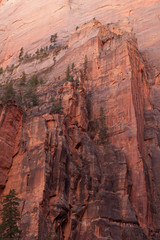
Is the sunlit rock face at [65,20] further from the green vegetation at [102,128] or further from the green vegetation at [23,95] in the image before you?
the green vegetation at [23,95]

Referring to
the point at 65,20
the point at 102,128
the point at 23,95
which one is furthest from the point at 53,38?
the point at 102,128

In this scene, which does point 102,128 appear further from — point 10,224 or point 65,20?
point 65,20

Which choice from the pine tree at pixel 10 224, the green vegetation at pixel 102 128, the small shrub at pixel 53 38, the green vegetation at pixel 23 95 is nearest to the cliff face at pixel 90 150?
the green vegetation at pixel 102 128

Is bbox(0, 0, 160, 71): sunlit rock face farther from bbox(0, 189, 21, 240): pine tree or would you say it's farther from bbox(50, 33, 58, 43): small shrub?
bbox(0, 189, 21, 240): pine tree

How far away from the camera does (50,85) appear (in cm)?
3012

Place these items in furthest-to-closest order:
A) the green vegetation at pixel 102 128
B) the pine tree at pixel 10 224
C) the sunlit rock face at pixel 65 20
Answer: the sunlit rock face at pixel 65 20
the green vegetation at pixel 102 128
the pine tree at pixel 10 224

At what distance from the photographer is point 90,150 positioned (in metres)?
25.1

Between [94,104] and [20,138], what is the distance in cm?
838

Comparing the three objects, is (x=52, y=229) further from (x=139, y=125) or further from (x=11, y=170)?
(x=139, y=125)

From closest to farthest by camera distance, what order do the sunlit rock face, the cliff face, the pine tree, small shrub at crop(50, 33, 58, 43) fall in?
the pine tree < the cliff face < the sunlit rock face < small shrub at crop(50, 33, 58, 43)

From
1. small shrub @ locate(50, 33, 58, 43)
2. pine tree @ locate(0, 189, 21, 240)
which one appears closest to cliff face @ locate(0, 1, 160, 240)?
pine tree @ locate(0, 189, 21, 240)

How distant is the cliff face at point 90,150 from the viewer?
2112cm

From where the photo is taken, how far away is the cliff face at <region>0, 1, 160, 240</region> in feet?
69.3

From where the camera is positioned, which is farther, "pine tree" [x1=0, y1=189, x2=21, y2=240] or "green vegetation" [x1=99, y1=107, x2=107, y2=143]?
"green vegetation" [x1=99, y1=107, x2=107, y2=143]
